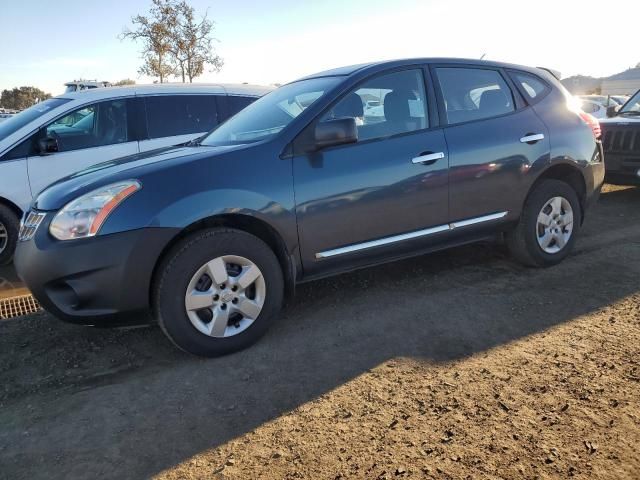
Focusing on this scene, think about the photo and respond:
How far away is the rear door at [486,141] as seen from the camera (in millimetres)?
3986

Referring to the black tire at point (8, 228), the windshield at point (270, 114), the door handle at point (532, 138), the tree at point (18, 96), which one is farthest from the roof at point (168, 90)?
the tree at point (18, 96)

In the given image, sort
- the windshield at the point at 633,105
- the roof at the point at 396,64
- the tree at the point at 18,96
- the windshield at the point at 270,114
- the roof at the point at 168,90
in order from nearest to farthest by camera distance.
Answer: the windshield at the point at 270,114 → the roof at the point at 396,64 → the roof at the point at 168,90 → the windshield at the point at 633,105 → the tree at the point at 18,96

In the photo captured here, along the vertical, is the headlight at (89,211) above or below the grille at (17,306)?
above

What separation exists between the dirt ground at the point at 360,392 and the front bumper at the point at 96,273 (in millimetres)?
416

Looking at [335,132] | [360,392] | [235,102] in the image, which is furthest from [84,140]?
[360,392]

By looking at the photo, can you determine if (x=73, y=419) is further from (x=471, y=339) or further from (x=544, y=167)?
(x=544, y=167)

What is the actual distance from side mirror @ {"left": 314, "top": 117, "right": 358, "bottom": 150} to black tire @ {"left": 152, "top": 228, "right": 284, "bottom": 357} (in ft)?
2.54

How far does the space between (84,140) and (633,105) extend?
7868 millimetres

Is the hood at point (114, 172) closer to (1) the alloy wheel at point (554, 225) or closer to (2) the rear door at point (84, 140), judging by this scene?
(2) the rear door at point (84, 140)

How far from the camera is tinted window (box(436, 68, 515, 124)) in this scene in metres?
4.08

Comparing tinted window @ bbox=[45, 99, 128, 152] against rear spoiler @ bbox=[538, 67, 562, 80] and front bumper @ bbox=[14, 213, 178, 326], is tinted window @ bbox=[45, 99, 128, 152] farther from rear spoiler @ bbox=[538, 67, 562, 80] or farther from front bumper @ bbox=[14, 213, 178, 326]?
rear spoiler @ bbox=[538, 67, 562, 80]

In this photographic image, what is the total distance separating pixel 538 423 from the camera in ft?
7.93

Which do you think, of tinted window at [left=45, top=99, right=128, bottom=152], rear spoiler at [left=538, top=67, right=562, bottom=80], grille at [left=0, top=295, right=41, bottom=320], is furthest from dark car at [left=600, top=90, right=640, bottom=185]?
grille at [left=0, top=295, right=41, bottom=320]

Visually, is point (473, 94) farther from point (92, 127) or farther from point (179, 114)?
point (92, 127)
